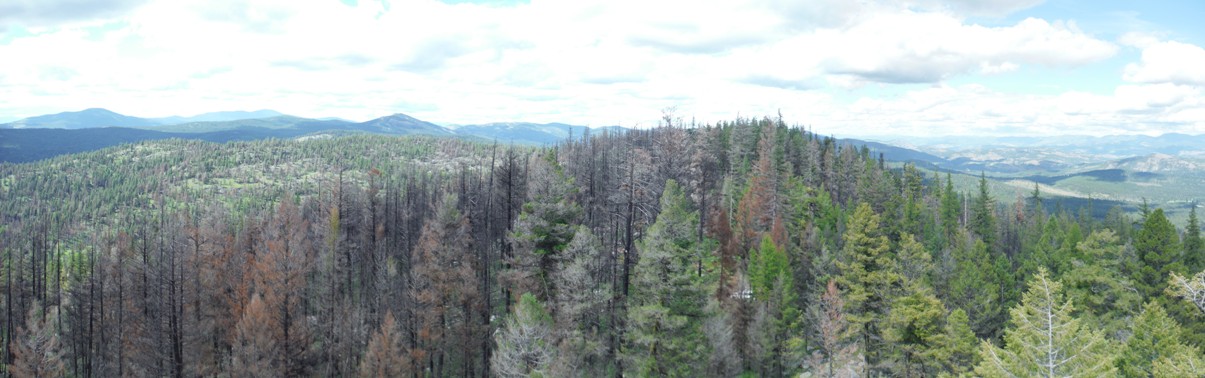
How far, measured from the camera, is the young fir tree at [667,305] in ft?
88.1

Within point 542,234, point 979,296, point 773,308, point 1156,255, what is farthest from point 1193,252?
point 542,234

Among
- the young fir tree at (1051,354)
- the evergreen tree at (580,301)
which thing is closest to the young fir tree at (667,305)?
the evergreen tree at (580,301)

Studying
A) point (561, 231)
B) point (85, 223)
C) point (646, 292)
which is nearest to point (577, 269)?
point (646, 292)

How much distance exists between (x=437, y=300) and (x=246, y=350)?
440 inches

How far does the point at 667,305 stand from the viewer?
90.9 feet

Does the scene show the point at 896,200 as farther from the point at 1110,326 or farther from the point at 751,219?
the point at 1110,326

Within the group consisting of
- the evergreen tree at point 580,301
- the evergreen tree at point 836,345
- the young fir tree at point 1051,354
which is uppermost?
the young fir tree at point 1051,354

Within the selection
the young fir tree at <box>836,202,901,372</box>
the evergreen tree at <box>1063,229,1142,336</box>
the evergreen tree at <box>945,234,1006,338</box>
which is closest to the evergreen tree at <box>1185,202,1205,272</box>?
the evergreen tree at <box>1063,229,1142,336</box>

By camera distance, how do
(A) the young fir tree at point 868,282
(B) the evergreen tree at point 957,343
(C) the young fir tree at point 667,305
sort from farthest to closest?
(A) the young fir tree at point 868,282 < (B) the evergreen tree at point 957,343 < (C) the young fir tree at point 667,305

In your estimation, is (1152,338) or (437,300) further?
(437,300)

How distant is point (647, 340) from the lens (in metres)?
26.6

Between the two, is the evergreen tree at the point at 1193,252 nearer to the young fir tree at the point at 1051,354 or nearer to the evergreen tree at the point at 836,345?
the evergreen tree at the point at 836,345

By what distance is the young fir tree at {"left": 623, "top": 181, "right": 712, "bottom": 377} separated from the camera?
2686 centimetres

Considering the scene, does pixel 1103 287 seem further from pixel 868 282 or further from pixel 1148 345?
pixel 1148 345
